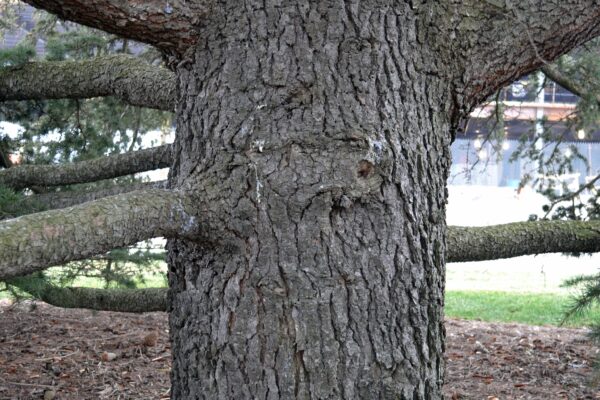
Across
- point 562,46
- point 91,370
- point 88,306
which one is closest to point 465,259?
point 562,46

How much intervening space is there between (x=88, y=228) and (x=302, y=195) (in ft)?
2.00

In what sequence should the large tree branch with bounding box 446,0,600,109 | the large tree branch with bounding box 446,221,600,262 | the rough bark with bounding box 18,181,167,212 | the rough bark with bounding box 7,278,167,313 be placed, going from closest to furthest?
the large tree branch with bounding box 446,0,600,109, the large tree branch with bounding box 446,221,600,262, the rough bark with bounding box 18,181,167,212, the rough bark with bounding box 7,278,167,313

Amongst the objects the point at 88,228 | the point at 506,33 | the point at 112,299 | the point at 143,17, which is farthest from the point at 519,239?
the point at 112,299

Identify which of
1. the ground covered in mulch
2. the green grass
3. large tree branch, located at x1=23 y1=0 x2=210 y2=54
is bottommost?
the green grass

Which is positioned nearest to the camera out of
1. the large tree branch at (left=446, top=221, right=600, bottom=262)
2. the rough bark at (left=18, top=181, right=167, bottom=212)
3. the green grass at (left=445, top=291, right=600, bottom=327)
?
the large tree branch at (left=446, top=221, right=600, bottom=262)

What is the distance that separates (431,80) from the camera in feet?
8.46

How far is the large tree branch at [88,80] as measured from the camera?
3670mm

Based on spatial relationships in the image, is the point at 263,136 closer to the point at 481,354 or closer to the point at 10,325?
the point at 481,354

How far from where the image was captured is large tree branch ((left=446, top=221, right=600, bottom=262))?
3.32 m

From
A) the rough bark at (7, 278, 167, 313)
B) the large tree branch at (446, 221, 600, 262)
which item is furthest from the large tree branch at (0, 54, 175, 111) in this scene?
the large tree branch at (446, 221, 600, 262)

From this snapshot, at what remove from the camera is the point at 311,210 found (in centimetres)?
237

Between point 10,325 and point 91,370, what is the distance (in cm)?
158

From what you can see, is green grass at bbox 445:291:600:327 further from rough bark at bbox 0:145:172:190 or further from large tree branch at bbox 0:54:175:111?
large tree branch at bbox 0:54:175:111

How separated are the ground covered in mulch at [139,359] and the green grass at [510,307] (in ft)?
4.98
